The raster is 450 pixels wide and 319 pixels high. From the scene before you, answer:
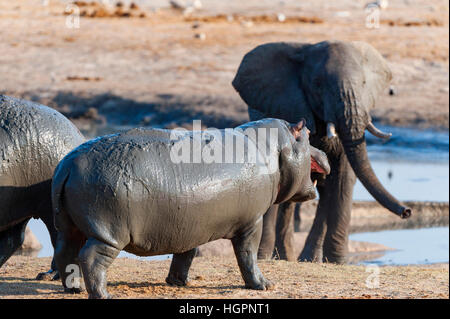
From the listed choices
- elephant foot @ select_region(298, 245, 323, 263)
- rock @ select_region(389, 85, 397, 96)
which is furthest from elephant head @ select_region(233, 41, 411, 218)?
rock @ select_region(389, 85, 397, 96)

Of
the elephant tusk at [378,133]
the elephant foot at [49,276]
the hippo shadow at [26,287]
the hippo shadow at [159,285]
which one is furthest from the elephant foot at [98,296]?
the elephant tusk at [378,133]

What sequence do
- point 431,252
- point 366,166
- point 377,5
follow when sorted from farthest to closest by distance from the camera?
1. point 377,5
2. point 431,252
3. point 366,166

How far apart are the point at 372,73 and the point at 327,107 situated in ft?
3.27

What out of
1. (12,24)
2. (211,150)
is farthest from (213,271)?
(12,24)

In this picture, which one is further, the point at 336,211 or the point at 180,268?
the point at 336,211

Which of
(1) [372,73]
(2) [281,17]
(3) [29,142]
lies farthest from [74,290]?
(2) [281,17]

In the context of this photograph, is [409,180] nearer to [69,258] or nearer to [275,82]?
[275,82]

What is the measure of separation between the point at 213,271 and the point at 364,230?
6630mm

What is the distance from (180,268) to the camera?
632cm

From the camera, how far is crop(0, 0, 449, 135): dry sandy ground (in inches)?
801

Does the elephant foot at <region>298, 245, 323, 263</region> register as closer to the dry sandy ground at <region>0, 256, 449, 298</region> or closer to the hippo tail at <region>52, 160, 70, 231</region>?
the dry sandy ground at <region>0, 256, 449, 298</region>

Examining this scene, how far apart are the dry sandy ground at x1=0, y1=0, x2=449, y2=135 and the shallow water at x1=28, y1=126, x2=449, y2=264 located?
23.6 inches

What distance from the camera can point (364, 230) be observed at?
13.5m

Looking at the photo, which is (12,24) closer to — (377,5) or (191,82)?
(191,82)
